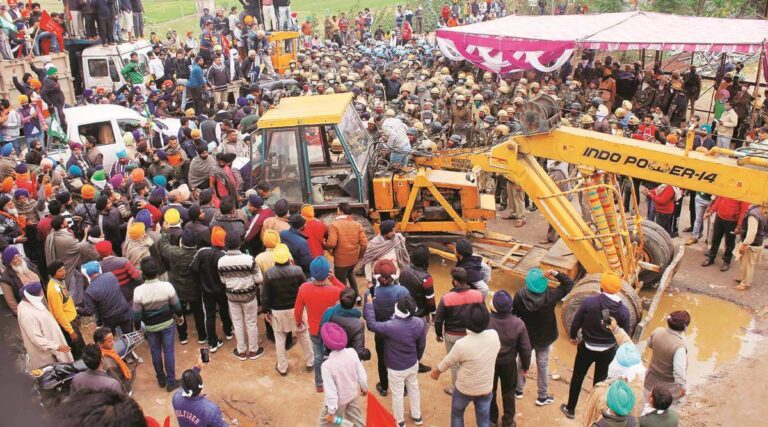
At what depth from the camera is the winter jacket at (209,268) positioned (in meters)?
6.88

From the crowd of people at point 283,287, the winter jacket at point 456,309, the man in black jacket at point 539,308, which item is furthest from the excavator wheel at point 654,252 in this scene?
the winter jacket at point 456,309

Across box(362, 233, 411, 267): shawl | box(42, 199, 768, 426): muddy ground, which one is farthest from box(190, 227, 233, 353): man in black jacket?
box(362, 233, 411, 267): shawl

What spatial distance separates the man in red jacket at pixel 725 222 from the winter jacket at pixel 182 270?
22.4ft

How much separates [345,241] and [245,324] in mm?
1478

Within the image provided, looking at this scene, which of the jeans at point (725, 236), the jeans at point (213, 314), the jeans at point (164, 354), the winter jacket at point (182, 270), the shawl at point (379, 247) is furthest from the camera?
the jeans at point (725, 236)

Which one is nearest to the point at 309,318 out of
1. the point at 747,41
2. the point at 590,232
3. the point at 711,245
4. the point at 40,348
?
the point at 40,348

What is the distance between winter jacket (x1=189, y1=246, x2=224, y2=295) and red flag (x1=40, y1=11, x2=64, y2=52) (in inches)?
490

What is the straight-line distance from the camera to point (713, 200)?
9172mm

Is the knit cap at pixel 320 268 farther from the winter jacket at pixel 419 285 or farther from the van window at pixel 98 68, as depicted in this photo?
the van window at pixel 98 68

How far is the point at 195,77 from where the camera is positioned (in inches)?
591

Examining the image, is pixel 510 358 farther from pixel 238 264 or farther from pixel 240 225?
pixel 240 225

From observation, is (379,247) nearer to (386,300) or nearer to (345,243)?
(345,243)

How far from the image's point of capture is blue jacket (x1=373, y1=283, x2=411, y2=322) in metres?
5.89

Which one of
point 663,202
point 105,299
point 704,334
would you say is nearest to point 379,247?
point 105,299
